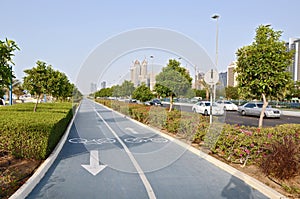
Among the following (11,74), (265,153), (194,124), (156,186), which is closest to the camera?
(156,186)

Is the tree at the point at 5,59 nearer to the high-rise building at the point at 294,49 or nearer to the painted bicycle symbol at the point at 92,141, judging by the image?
the painted bicycle symbol at the point at 92,141

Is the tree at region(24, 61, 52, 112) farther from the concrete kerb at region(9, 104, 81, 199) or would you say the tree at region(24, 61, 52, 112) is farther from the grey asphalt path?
the concrete kerb at region(9, 104, 81, 199)

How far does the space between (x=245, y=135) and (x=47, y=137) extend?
16.2ft

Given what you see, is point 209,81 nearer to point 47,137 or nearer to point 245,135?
point 245,135

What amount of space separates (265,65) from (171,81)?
389 inches

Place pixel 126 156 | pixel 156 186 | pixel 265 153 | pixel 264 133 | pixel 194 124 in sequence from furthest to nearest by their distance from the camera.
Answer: pixel 194 124, pixel 126 156, pixel 264 133, pixel 265 153, pixel 156 186

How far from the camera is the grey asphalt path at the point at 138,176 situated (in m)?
4.82

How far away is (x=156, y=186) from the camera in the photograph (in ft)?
17.1

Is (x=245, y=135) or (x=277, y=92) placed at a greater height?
(x=277, y=92)

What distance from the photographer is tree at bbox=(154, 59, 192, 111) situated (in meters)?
18.4

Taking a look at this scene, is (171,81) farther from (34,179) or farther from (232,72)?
(34,179)

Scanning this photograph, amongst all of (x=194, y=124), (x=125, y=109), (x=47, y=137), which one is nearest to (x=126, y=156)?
(x=47, y=137)

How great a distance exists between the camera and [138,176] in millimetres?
5836

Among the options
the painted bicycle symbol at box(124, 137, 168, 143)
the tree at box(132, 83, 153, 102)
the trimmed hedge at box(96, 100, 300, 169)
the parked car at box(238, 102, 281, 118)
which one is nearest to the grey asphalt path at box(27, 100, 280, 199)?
the trimmed hedge at box(96, 100, 300, 169)
